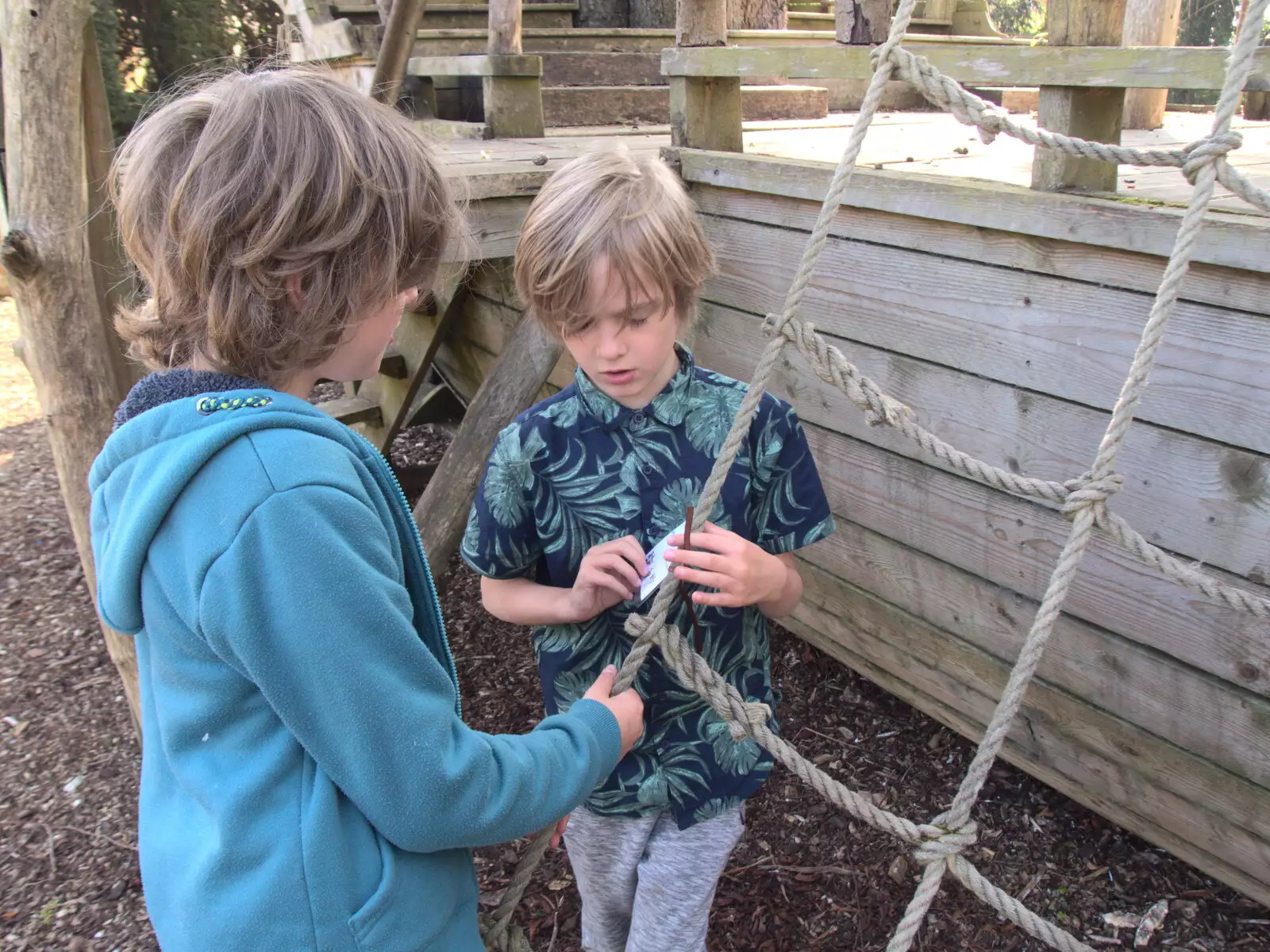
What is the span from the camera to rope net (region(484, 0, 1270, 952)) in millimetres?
1286

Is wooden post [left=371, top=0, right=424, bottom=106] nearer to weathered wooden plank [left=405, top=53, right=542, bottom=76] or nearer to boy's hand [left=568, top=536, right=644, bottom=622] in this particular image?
weathered wooden plank [left=405, top=53, right=542, bottom=76]

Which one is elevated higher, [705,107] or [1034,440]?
[705,107]

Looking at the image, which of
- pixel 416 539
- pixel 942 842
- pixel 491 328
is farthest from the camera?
pixel 491 328

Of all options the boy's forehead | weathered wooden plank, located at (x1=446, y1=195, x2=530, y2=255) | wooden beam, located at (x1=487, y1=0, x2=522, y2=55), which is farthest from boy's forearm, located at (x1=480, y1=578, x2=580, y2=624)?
wooden beam, located at (x1=487, y1=0, x2=522, y2=55)

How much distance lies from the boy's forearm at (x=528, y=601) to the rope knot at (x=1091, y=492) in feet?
2.31

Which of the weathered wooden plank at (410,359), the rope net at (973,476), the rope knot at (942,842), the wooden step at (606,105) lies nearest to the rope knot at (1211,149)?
the rope net at (973,476)

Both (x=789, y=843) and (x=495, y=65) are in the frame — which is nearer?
(x=789, y=843)

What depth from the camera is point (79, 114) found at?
227 centimetres

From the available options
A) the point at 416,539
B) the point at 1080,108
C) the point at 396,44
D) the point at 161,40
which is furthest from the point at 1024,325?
the point at 161,40

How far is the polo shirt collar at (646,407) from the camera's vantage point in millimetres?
1540

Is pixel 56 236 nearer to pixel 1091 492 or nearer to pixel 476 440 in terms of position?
pixel 476 440

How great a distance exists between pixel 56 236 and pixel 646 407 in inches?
60.8

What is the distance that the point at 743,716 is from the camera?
4.69ft

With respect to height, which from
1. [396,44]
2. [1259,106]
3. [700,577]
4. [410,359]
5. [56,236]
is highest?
[396,44]
